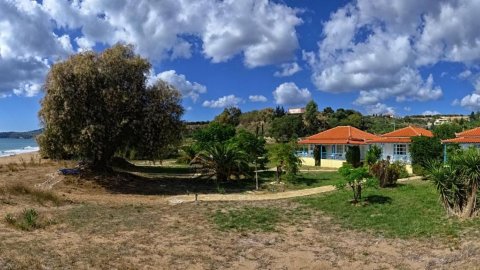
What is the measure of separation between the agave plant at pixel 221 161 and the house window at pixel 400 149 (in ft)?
65.8

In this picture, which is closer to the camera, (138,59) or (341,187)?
(341,187)

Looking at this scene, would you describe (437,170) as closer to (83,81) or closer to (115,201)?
(115,201)

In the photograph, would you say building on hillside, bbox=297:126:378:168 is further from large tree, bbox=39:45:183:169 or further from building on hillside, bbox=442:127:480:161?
large tree, bbox=39:45:183:169

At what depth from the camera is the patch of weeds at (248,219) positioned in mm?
15066

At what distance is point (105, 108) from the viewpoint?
83.8 ft

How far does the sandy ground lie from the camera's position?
35.9ft

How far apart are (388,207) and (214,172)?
12.0m

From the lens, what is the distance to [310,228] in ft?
49.6

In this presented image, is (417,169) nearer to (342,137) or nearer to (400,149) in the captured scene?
(400,149)

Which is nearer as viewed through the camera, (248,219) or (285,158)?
(248,219)

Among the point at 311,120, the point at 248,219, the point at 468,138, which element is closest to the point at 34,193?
the point at 248,219

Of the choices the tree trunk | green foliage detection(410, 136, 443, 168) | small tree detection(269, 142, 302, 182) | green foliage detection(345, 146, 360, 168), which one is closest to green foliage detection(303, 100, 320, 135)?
green foliage detection(345, 146, 360, 168)

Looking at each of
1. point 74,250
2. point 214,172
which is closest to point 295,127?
point 214,172

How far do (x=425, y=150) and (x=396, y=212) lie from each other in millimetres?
16724
